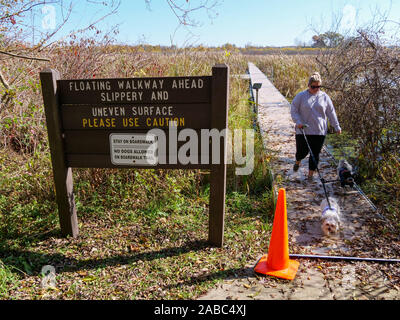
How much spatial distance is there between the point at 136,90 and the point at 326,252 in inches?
109

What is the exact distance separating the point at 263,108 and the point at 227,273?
25.5 ft

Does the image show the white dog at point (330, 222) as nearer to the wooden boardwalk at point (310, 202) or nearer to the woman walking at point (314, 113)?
the wooden boardwalk at point (310, 202)

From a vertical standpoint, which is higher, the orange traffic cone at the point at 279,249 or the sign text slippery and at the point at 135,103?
the sign text slippery and at the point at 135,103

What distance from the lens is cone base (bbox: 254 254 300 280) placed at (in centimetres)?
307

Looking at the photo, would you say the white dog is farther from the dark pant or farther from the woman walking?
the dark pant

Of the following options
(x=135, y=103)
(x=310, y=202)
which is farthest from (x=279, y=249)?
(x=135, y=103)

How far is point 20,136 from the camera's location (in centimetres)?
608

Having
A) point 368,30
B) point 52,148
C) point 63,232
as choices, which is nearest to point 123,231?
point 63,232

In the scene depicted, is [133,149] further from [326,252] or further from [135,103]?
[326,252]

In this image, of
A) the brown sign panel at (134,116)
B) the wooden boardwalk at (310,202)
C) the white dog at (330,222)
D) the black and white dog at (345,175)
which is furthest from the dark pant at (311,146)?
the brown sign panel at (134,116)

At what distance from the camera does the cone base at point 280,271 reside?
3.07 m

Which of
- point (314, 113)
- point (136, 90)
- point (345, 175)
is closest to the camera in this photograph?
point (136, 90)

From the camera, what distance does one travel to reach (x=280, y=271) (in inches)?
123

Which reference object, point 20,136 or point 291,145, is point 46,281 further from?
point 291,145
